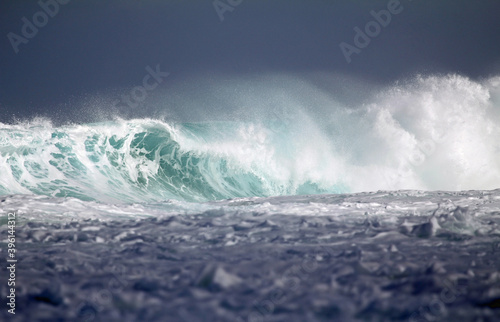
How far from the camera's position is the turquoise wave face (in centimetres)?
823

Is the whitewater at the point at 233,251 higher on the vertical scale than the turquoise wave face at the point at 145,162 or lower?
lower

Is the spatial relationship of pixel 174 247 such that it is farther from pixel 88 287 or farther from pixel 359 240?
pixel 359 240

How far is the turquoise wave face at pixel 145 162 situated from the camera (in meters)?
8.23

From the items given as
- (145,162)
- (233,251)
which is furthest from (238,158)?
(233,251)

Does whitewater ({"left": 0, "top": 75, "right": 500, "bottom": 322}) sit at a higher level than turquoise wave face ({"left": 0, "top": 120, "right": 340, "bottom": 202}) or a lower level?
lower

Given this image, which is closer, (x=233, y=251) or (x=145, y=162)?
(x=233, y=251)

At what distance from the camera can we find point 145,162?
10.0 meters

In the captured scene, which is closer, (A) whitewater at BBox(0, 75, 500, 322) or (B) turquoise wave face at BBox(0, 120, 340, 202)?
(A) whitewater at BBox(0, 75, 500, 322)

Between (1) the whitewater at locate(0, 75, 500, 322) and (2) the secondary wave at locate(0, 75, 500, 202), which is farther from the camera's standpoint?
(2) the secondary wave at locate(0, 75, 500, 202)

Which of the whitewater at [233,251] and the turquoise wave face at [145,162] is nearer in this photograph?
the whitewater at [233,251]

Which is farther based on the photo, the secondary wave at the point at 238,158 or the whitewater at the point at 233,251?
the secondary wave at the point at 238,158

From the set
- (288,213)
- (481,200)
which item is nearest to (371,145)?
(481,200)

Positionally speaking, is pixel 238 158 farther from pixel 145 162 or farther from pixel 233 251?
pixel 233 251

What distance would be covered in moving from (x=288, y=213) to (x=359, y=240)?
1.37 metres
